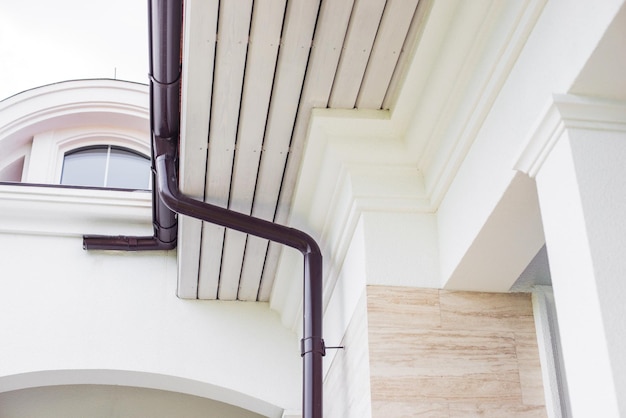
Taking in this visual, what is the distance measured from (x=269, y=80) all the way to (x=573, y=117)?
4.86 ft

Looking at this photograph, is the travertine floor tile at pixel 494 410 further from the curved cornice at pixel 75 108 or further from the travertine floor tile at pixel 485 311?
the curved cornice at pixel 75 108

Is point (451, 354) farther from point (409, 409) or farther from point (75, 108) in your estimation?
point (75, 108)

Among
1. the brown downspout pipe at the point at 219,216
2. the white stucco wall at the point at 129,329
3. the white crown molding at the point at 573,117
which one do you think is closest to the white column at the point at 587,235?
the white crown molding at the point at 573,117

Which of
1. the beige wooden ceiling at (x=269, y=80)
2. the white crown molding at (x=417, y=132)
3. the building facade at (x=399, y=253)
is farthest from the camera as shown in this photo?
the beige wooden ceiling at (x=269, y=80)

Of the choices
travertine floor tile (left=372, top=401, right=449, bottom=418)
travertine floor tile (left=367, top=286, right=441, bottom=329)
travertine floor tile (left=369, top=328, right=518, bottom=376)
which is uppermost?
travertine floor tile (left=367, top=286, right=441, bottom=329)

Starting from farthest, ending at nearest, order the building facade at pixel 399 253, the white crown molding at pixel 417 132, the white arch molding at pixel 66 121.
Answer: the white arch molding at pixel 66 121
the white crown molding at pixel 417 132
the building facade at pixel 399 253

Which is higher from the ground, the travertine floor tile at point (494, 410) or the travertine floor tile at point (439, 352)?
the travertine floor tile at point (439, 352)

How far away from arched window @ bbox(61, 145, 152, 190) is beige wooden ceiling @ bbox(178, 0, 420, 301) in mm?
1920

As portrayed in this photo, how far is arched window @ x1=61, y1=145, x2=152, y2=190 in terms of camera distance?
6.56 metres

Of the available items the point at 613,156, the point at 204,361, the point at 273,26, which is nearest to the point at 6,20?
the point at 204,361

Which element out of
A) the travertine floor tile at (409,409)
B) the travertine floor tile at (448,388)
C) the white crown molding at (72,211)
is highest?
the white crown molding at (72,211)

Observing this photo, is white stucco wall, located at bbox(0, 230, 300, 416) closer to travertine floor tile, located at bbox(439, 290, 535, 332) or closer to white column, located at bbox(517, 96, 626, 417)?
travertine floor tile, located at bbox(439, 290, 535, 332)

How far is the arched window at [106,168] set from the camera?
6.56 m

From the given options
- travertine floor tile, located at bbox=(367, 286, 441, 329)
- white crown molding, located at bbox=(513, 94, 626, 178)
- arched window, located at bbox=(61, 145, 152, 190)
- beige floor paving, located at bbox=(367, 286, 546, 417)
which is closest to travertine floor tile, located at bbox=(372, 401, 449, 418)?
beige floor paving, located at bbox=(367, 286, 546, 417)
